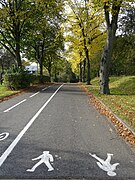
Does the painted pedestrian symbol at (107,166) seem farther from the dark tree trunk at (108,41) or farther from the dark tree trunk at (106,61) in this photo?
the dark tree trunk at (106,61)

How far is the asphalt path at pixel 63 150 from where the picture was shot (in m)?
4.96

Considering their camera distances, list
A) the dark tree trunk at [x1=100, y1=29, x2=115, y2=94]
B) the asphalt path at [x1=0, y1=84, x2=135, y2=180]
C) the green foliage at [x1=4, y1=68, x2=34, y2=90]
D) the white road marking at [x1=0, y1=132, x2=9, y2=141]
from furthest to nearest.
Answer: the green foliage at [x1=4, y1=68, x2=34, y2=90] < the dark tree trunk at [x1=100, y1=29, x2=115, y2=94] < the white road marking at [x1=0, y1=132, x2=9, y2=141] < the asphalt path at [x1=0, y1=84, x2=135, y2=180]

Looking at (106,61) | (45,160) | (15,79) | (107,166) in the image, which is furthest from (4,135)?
(15,79)

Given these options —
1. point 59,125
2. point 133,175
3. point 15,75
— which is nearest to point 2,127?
point 59,125

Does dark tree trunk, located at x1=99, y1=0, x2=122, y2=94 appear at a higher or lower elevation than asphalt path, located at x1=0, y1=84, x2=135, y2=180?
higher

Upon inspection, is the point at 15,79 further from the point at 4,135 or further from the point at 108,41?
the point at 4,135

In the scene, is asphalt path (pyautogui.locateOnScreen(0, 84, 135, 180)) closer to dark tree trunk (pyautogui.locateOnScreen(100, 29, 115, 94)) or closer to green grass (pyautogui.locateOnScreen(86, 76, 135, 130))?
green grass (pyautogui.locateOnScreen(86, 76, 135, 130))

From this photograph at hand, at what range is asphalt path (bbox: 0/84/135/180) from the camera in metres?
4.96

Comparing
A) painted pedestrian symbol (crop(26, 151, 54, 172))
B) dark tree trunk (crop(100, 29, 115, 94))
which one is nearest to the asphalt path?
painted pedestrian symbol (crop(26, 151, 54, 172))

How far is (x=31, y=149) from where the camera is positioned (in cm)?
638

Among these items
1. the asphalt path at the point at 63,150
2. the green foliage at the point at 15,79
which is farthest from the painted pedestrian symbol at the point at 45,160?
the green foliage at the point at 15,79

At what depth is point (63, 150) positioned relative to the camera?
634 cm

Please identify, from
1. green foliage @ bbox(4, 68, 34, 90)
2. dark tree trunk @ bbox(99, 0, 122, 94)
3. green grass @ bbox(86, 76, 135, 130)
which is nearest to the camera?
green grass @ bbox(86, 76, 135, 130)

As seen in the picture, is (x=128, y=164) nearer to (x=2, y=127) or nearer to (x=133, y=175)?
(x=133, y=175)
